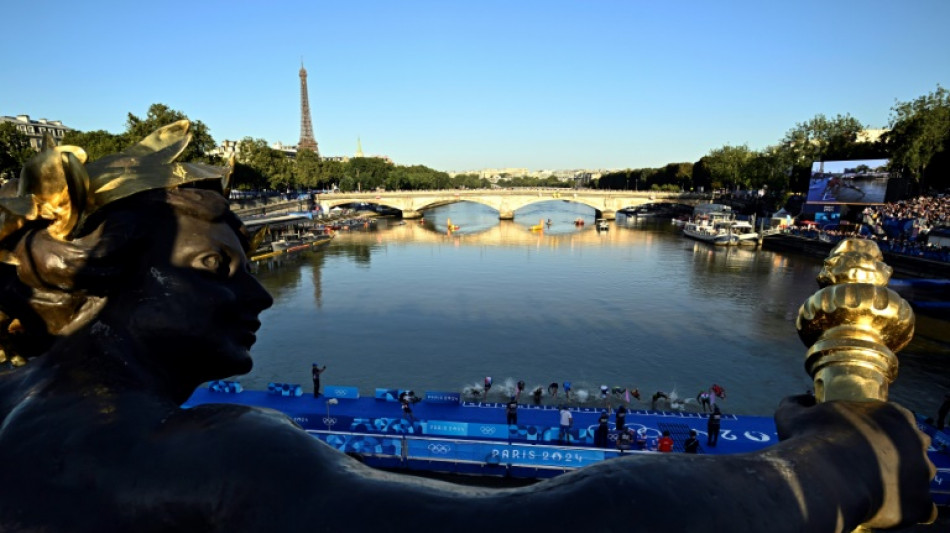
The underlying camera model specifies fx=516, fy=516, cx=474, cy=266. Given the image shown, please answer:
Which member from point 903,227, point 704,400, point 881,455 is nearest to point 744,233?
point 903,227

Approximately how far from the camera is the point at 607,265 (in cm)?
4050

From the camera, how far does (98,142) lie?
5066cm

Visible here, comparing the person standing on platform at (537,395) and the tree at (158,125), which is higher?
the tree at (158,125)

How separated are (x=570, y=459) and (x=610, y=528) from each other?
10.4 metres

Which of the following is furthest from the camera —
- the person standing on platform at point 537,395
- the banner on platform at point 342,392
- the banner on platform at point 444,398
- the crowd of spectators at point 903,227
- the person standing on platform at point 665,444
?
the crowd of spectators at point 903,227

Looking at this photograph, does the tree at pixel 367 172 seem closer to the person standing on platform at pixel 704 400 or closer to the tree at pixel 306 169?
the tree at pixel 306 169

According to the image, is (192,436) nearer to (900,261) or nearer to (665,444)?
(665,444)

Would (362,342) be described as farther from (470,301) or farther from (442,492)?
(442,492)

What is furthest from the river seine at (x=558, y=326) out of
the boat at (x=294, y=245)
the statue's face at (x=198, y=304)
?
the statue's face at (x=198, y=304)

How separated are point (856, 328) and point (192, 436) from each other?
6.84 feet

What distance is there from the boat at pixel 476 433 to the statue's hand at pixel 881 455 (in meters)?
9.06

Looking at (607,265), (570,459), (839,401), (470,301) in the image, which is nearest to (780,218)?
(607,265)

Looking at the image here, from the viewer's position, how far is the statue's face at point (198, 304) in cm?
167

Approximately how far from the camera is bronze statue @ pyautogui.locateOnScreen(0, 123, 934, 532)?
1.08 metres
